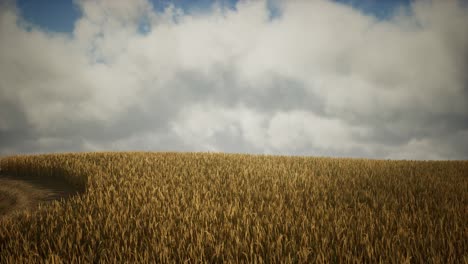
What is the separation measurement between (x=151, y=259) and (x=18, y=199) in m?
6.52

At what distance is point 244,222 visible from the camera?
539 centimetres

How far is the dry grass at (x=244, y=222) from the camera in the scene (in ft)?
14.5

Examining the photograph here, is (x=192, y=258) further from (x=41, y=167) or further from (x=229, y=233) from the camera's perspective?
(x=41, y=167)

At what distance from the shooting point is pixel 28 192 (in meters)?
9.30

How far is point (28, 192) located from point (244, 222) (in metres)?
7.38

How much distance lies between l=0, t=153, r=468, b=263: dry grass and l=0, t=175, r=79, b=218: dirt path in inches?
24.6

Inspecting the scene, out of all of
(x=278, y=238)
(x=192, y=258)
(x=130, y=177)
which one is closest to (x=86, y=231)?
(x=192, y=258)

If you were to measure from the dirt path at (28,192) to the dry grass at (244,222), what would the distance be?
62cm

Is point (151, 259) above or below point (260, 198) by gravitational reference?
below

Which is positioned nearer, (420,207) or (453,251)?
(453,251)

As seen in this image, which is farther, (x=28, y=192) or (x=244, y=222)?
(x=28, y=192)

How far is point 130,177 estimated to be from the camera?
9.08 metres

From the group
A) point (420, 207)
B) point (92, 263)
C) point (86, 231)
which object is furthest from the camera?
point (420, 207)

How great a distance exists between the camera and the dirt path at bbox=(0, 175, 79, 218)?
26.9 ft
